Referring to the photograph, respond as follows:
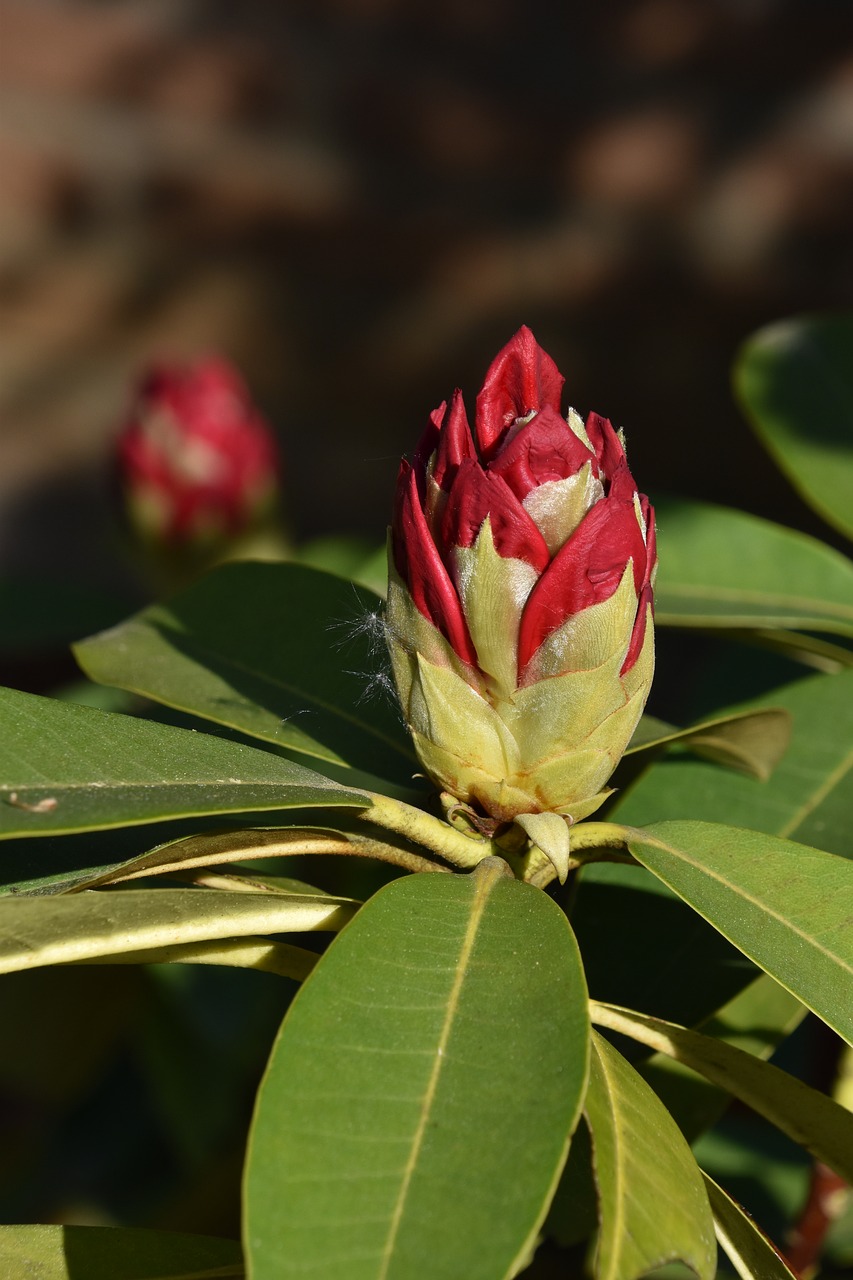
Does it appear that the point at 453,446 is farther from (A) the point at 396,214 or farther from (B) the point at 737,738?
(A) the point at 396,214

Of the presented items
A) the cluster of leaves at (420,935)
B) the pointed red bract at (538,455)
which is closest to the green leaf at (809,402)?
the cluster of leaves at (420,935)

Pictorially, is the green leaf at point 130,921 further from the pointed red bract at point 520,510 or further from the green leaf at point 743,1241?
the green leaf at point 743,1241

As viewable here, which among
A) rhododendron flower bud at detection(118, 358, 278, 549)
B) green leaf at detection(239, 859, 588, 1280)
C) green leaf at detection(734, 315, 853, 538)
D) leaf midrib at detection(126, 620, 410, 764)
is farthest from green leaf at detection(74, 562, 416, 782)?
rhododendron flower bud at detection(118, 358, 278, 549)

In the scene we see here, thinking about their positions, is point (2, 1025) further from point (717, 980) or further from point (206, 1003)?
point (717, 980)

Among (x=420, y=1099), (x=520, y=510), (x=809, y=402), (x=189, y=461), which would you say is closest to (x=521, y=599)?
(x=520, y=510)

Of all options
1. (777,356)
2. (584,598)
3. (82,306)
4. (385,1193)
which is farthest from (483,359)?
(385,1193)

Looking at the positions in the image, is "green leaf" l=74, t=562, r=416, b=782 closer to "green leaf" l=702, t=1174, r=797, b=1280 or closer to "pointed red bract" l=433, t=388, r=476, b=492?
"pointed red bract" l=433, t=388, r=476, b=492
